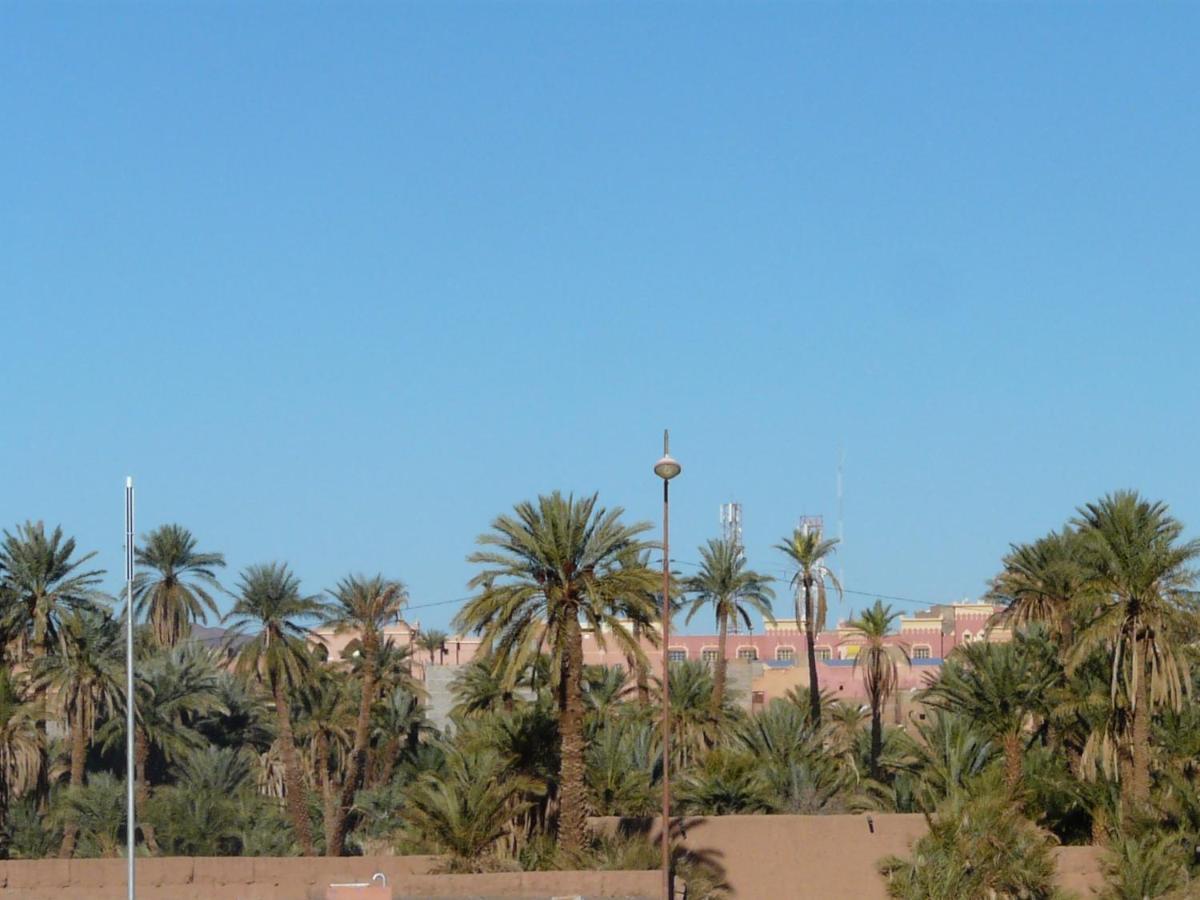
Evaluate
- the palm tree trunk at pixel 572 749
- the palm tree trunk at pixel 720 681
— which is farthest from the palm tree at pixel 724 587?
the palm tree trunk at pixel 572 749

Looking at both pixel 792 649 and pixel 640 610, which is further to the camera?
pixel 792 649

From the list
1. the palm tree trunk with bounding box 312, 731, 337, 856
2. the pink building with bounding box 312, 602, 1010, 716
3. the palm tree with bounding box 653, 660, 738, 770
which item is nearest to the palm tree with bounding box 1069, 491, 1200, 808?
the palm tree with bounding box 653, 660, 738, 770

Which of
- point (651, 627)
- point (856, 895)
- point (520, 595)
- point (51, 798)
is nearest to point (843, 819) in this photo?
point (856, 895)

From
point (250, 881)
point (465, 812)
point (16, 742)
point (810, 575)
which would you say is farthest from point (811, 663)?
point (250, 881)

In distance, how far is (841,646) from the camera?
→ 12756cm

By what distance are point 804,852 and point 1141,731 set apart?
8187mm

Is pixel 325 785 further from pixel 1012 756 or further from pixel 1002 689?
pixel 1012 756

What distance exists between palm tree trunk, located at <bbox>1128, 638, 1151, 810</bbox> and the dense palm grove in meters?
0.07

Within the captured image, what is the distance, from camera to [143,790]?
185 feet

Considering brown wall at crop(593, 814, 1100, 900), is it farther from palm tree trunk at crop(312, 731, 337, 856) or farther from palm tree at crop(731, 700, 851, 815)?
palm tree trunk at crop(312, 731, 337, 856)

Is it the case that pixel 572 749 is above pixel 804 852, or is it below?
above

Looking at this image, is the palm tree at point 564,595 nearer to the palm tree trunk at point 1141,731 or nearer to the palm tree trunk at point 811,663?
the palm tree trunk at point 1141,731

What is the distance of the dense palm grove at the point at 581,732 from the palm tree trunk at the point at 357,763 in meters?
0.12

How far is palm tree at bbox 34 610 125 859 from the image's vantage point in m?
52.2
